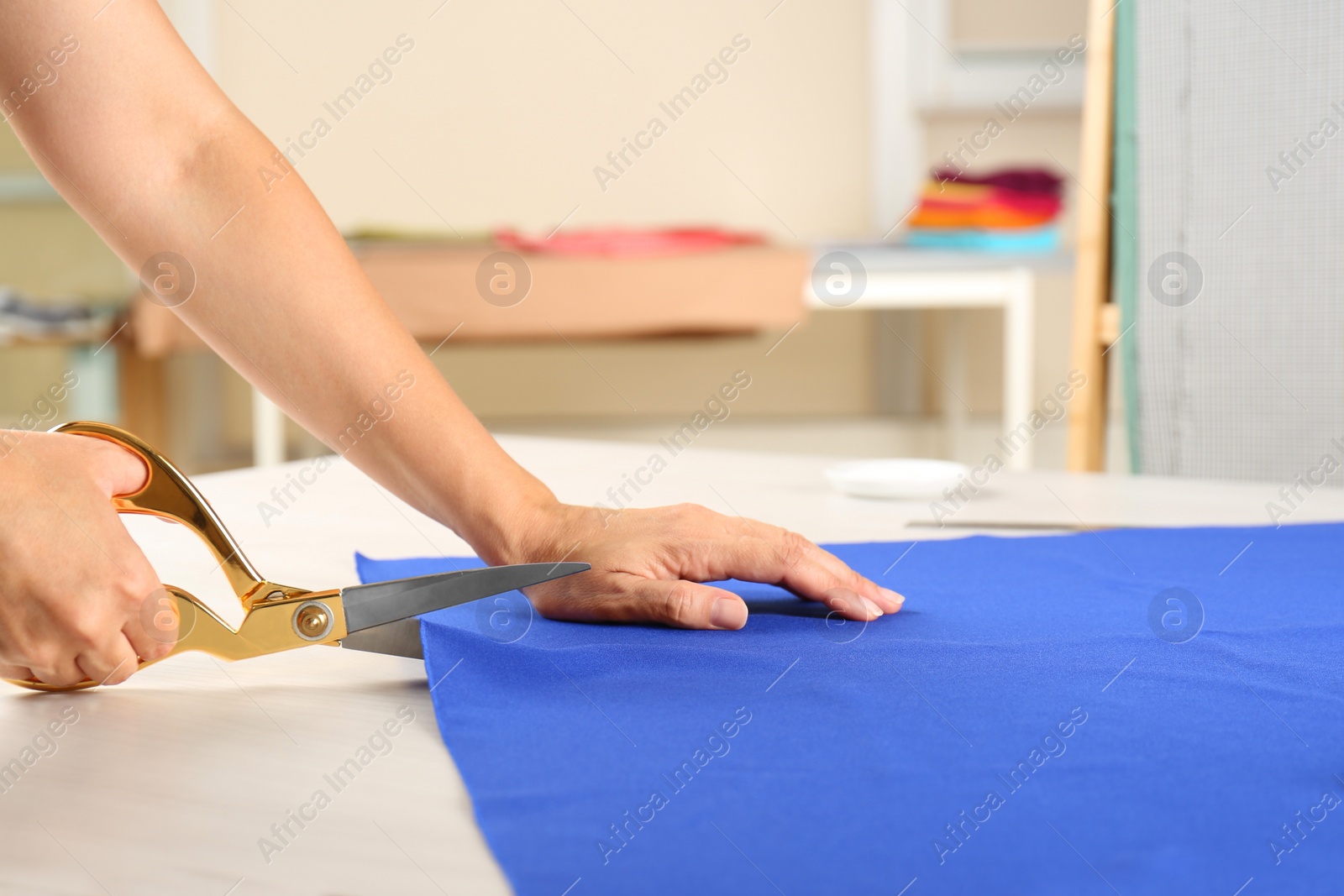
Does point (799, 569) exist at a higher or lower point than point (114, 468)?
lower

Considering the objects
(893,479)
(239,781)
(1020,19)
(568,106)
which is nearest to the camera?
(239,781)

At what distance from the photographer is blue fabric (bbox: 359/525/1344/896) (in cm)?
32

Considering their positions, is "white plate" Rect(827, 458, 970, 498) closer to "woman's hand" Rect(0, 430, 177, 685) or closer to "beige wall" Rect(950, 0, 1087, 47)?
"woman's hand" Rect(0, 430, 177, 685)

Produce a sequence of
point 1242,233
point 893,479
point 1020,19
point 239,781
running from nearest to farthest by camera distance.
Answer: point 239,781 → point 893,479 → point 1242,233 → point 1020,19

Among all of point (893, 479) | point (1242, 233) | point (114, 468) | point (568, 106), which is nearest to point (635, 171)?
point (568, 106)

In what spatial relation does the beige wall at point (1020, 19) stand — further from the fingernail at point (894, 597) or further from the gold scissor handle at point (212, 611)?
the gold scissor handle at point (212, 611)

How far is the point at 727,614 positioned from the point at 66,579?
11.1 inches

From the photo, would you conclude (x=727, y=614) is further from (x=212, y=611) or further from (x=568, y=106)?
(x=568, y=106)

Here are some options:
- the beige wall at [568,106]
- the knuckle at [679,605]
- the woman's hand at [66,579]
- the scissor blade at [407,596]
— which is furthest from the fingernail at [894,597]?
the beige wall at [568,106]

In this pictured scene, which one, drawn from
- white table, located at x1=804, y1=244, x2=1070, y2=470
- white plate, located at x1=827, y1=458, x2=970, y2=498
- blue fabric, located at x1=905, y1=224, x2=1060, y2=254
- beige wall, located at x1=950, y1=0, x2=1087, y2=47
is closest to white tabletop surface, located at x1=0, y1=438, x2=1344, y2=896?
white plate, located at x1=827, y1=458, x2=970, y2=498

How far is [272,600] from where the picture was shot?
48cm

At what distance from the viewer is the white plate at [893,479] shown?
1021 mm

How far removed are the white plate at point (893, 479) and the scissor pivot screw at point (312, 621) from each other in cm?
62

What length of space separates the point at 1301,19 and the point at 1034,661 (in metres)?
1.34
